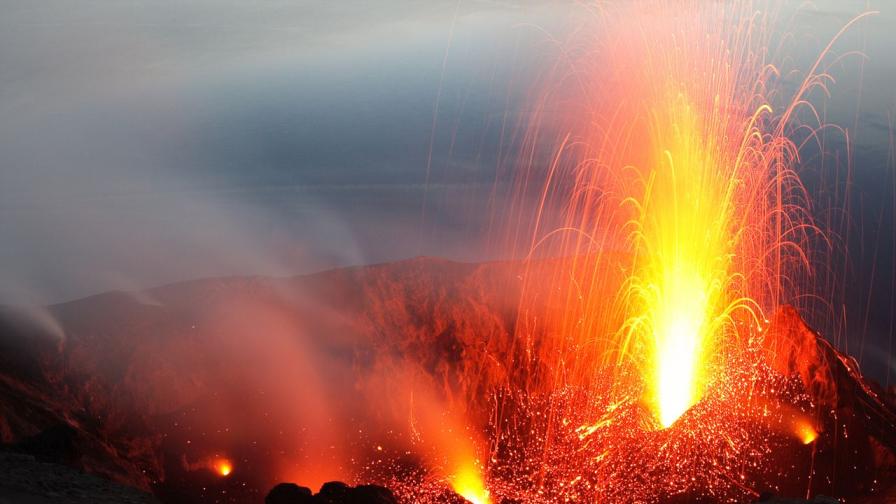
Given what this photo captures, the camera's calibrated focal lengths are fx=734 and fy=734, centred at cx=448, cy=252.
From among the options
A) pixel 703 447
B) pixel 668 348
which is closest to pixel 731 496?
pixel 703 447

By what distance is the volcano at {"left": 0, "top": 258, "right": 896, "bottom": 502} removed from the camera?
2661 centimetres

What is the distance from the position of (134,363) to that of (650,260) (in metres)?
24.4

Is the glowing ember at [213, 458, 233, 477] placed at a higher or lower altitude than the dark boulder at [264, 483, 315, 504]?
lower

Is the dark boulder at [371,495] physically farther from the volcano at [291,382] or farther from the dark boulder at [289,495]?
the volcano at [291,382]

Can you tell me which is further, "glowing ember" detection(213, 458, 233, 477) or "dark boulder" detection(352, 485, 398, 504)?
"glowing ember" detection(213, 458, 233, 477)

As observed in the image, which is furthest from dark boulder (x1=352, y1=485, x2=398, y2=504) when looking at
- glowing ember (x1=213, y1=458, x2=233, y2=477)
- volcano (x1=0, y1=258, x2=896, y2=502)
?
glowing ember (x1=213, y1=458, x2=233, y2=477)

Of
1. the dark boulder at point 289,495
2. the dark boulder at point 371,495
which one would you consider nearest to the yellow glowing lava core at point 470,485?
the dark boulder at point 371,495

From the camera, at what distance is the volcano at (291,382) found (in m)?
26.6

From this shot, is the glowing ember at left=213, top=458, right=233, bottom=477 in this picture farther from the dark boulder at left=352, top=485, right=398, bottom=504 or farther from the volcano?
the dark boulder at left=352, top=485, right=398, bottom=504

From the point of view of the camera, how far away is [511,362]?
38531mm

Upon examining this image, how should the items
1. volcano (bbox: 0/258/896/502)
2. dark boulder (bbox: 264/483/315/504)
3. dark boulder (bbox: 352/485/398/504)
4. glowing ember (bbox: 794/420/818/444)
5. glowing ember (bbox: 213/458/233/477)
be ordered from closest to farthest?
dark boulder (bbox: 352/485/398/504)
dark boulder (bbox: 264/483/315/504)
volcano (bbox: 0/258/896/502)
glowing ember (bbox: 794/420/818/444)
glowing ember (bbox: 213/458/233/477)

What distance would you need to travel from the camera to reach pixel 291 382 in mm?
35594

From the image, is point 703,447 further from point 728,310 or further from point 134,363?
point 134,363

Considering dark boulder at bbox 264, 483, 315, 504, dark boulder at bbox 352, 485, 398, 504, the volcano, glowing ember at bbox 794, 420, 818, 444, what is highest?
dark boulder at bbox 352, 485, 398, 504
